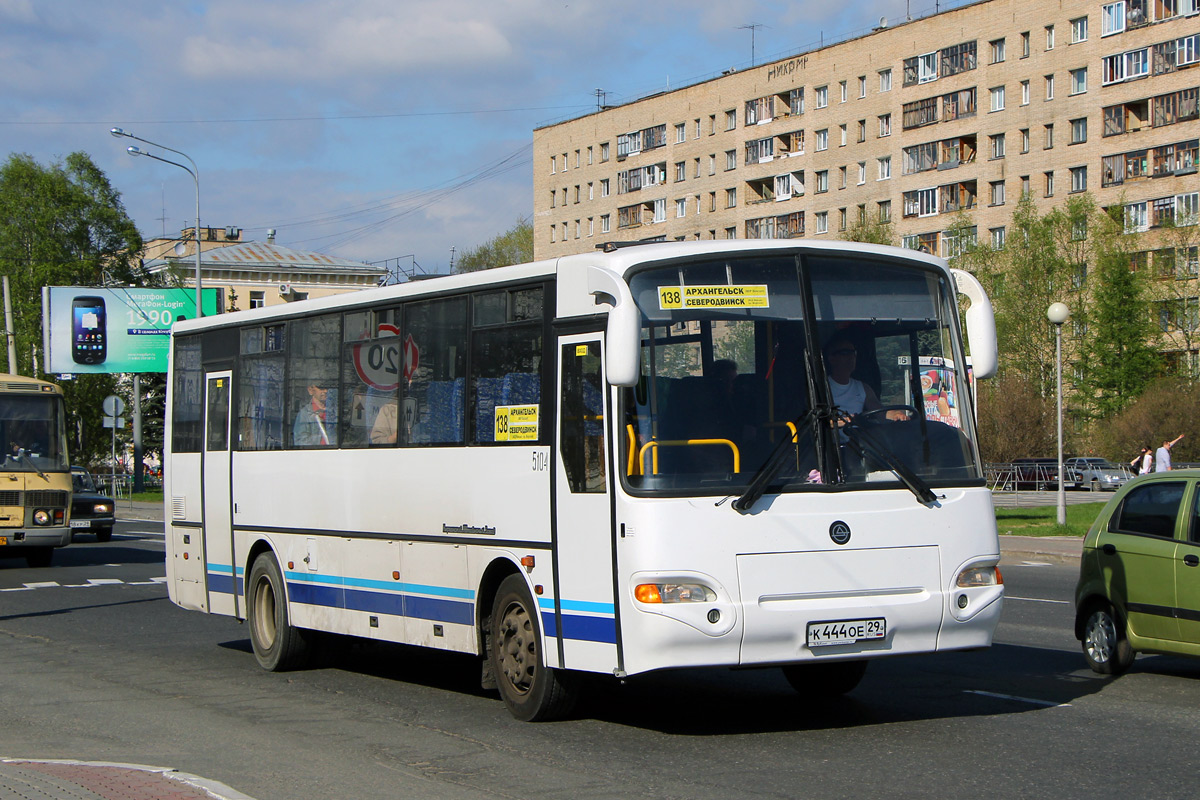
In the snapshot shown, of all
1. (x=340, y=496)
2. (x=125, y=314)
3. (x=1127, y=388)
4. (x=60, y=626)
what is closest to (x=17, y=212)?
(x=125, y=314)

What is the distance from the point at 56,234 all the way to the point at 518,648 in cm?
7647

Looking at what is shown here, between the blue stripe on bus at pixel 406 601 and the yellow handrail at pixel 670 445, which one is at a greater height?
the yellow handrail at pixel 670 445

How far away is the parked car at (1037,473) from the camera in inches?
2532

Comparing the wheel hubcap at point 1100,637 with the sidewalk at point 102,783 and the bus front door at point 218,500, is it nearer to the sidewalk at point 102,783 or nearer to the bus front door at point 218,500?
the sidewalk at point 102,783

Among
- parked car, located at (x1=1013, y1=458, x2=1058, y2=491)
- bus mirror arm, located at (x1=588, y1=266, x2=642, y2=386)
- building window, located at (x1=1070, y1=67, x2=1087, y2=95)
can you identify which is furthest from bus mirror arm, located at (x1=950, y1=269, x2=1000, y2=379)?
building window, located at (x1=1070, y1=67, x2=1087, y2=95)

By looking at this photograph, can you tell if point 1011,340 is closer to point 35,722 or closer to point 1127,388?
point 1127,388

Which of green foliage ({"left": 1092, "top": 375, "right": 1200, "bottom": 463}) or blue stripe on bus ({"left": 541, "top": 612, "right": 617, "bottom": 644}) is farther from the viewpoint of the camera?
green foliage ({"left": 1092, "top": 375, "right": 1200, "bottom": 463})

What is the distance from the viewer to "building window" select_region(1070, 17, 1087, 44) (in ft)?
249

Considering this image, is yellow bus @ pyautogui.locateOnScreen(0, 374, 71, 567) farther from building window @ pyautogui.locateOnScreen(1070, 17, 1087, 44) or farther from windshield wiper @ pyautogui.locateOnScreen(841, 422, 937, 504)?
building window @ pyautogui.locateOnScreen(1070, 17, 1087, 44)

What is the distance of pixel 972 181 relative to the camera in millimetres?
82125

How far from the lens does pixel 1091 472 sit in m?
66.1

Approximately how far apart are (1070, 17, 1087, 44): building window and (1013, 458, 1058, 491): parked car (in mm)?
23492

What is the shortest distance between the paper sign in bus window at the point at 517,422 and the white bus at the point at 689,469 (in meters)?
0.02

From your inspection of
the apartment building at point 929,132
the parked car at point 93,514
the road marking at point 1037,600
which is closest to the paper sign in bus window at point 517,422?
the road marking at point 1037,600
